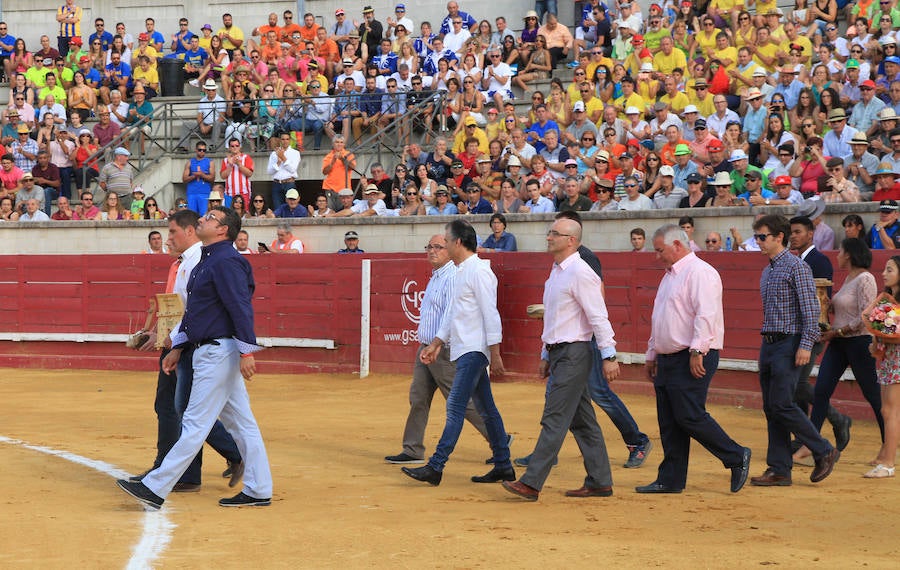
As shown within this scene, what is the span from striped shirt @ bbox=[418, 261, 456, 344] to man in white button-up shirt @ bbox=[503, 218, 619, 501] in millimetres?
1327

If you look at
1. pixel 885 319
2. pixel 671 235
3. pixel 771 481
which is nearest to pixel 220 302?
pixel 671 235

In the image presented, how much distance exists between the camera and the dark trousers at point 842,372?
9.31 m

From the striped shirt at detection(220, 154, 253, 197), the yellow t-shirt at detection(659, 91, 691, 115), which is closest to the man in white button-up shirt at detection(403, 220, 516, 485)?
the yellow t-shirt at detection(659, 91, 691, 115)

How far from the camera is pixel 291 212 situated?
19266 mm

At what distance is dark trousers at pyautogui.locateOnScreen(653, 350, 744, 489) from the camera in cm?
791

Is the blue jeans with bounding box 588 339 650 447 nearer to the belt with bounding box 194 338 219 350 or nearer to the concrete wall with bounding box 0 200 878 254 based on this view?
the belt with bounding box 194 338 219 350

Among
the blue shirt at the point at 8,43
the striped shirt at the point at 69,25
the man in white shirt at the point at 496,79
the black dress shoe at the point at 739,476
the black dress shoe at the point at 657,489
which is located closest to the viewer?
the black dress shoe at the point at 739,476

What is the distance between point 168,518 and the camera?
745cm

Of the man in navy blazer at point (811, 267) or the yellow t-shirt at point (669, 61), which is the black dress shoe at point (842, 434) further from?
the yellow t-shirt at point (669, 61)

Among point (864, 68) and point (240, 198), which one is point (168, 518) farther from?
point (240, 198)

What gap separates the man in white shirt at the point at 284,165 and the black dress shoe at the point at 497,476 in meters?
12.1

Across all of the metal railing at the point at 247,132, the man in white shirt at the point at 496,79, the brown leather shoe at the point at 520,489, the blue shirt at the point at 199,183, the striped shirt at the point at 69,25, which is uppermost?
the striped shirt at the point at 69,25

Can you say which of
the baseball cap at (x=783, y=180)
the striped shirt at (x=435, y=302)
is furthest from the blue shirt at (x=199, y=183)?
the striped shirt at (x=435, y=302)

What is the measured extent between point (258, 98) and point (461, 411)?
1437 centimetres
